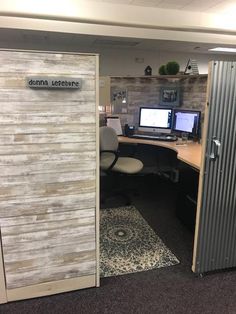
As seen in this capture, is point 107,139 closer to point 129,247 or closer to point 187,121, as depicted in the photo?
point 187,121

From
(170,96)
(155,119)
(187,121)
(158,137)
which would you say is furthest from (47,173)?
(170,96)

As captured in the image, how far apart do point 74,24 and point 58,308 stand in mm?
4192

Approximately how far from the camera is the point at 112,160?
339cm

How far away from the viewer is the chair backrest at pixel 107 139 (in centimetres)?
334

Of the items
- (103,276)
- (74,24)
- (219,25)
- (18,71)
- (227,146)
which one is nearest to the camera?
(18,71)

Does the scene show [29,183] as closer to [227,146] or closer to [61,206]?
[61,206]

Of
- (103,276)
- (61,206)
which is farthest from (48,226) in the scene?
(103,276)

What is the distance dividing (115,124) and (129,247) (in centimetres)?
200

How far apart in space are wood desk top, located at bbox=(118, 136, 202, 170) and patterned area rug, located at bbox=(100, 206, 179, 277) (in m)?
0.83

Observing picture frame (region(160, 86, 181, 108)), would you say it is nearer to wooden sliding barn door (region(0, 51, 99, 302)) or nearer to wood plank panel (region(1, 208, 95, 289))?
wooden sliding barn door (region(0, 51, 99, 302))

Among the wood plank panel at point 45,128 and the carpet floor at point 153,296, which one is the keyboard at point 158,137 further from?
the wood plank panel at point 45,128

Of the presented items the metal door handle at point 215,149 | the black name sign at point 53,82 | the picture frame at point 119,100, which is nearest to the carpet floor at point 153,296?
the metal door handle at point 215,149

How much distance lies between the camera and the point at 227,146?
1887 mm

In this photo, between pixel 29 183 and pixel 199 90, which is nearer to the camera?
A: pixel 29 183
